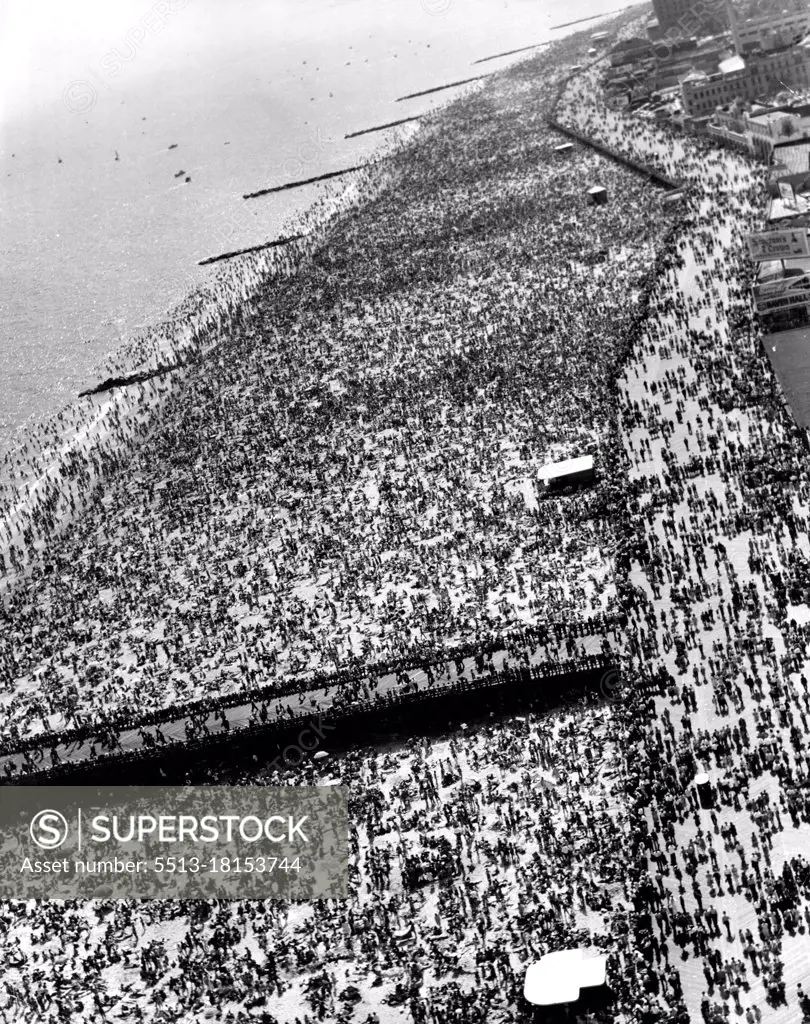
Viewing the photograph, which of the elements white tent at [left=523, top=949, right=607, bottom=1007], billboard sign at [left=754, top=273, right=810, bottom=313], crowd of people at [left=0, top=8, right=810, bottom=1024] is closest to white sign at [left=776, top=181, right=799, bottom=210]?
crowd of people at [left=0, top=8, right=810, bottom=1024]

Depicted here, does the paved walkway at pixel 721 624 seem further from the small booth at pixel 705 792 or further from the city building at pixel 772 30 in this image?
the city building at pixel 772 30

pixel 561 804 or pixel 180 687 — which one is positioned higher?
pixel 180 687

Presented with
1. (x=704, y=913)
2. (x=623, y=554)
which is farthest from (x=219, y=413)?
(x=704, y=913)

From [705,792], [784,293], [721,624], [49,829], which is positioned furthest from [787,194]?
[49,829]

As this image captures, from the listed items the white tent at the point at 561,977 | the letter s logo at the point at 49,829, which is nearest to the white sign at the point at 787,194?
the letter s logo at the point at 49,829

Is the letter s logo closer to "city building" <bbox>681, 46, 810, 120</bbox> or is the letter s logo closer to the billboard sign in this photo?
the billboard sign

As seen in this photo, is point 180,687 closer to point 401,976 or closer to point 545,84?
point 401,976

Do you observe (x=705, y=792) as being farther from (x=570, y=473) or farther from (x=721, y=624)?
(x=570, y=473)

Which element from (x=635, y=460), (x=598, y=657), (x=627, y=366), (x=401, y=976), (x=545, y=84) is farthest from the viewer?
(x=545, y=84)
